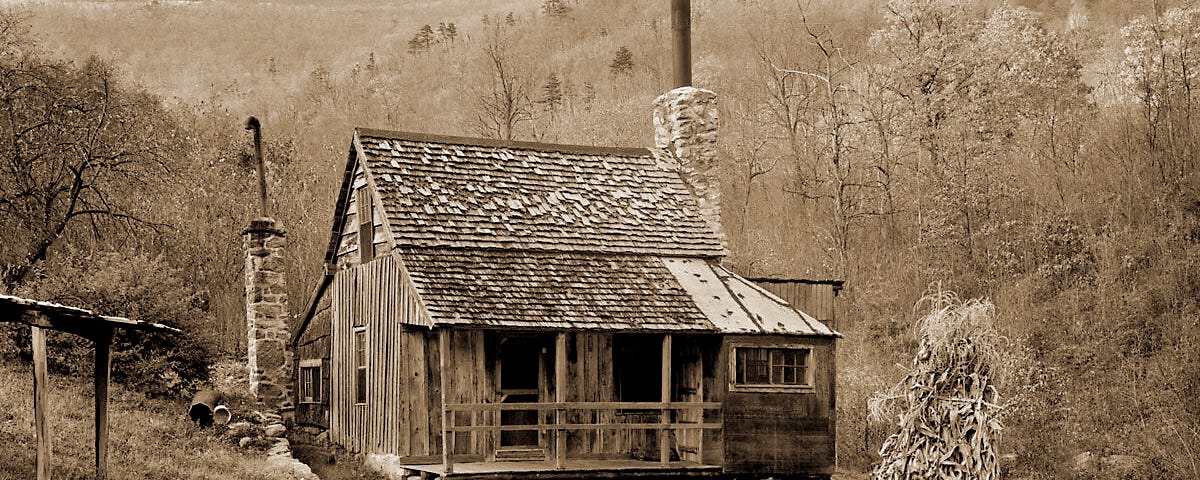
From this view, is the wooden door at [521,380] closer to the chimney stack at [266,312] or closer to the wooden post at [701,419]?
the wooden post at [701,419]

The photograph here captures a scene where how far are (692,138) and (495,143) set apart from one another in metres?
4.12

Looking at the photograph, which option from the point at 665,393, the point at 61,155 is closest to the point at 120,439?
the point at 665,393

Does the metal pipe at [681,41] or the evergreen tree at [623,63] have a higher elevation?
the evergreen tree at [623,63]

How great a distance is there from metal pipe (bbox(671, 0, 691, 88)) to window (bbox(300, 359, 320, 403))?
972cm

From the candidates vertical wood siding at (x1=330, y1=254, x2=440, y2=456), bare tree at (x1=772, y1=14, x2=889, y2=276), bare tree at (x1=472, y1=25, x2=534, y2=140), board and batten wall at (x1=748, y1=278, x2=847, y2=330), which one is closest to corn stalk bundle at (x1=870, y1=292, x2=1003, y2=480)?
vertical wood siding at (x1=330, y1=254, x2=440, y2=456)

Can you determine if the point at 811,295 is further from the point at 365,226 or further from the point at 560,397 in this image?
the point at 365,226

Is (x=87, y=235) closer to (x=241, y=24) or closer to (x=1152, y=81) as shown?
(x=1152, y=81)

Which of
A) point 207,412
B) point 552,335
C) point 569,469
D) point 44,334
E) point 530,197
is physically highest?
point 530,197

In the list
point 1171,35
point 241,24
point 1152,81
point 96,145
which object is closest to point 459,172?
point 96,145

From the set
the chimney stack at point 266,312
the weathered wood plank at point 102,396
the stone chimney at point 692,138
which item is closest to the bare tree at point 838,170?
the stone chimney at point 692,138

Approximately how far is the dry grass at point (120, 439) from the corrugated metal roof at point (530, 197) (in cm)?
458

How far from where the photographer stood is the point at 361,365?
75.3 ft

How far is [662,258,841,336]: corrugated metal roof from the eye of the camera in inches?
831

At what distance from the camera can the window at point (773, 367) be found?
69.5ft
